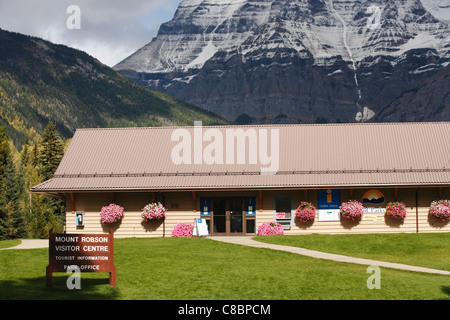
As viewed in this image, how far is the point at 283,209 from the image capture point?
36.2m

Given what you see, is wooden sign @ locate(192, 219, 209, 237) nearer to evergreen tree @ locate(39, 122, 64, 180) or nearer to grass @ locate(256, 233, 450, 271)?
grass @ locate(256, 233, 450, 271)

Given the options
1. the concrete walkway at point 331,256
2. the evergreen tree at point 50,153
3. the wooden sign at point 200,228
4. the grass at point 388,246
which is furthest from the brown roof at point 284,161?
the evergreen tree at point 50,153

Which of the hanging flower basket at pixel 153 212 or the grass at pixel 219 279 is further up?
the hanging flower basket at pixel 153 212

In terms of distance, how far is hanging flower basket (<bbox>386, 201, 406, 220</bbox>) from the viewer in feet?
115

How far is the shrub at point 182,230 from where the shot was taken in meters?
35.5

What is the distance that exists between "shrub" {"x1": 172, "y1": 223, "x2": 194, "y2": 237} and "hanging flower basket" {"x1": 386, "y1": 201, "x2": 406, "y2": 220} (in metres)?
10.2

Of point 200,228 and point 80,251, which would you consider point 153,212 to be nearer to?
point 200,228

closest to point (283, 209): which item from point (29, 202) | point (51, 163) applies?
point (51, 163)

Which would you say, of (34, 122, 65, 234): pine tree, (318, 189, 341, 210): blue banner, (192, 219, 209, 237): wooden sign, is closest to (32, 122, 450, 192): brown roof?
(318, 189, 341, 210): blue banner

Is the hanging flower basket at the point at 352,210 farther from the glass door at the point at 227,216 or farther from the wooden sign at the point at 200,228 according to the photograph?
the wooden sign at the point at 200,228

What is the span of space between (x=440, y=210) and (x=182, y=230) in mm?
13156

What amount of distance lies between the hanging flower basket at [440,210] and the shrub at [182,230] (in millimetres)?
12333

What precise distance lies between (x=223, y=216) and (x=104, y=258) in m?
19.5
